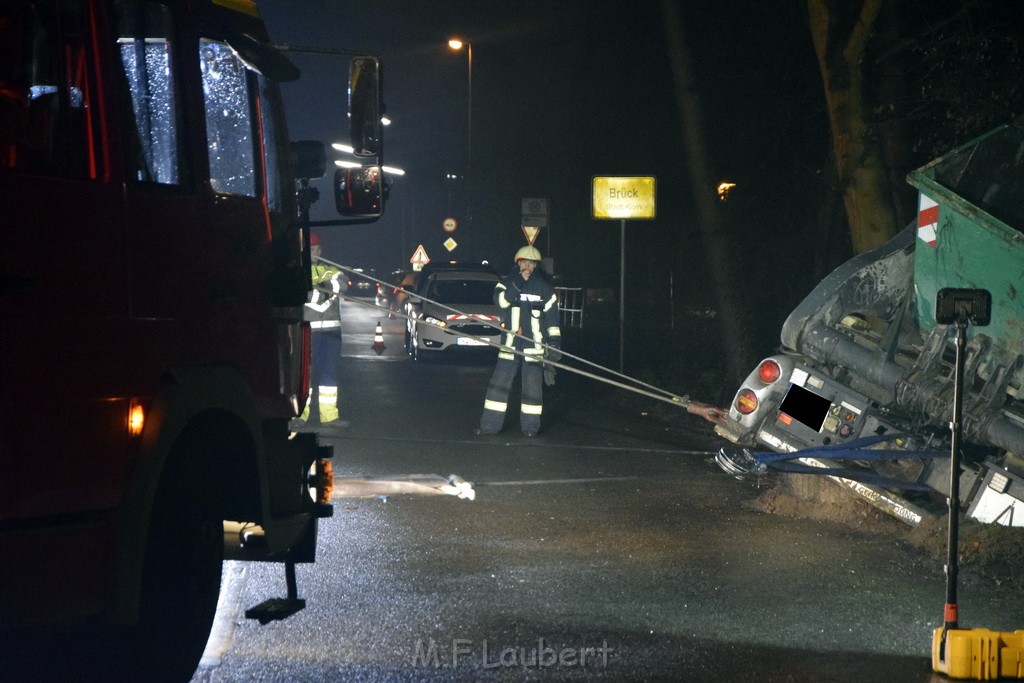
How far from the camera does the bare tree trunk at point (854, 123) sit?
13.0m

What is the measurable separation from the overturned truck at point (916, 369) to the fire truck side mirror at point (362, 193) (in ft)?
8.57

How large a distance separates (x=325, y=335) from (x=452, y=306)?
26.5 feet

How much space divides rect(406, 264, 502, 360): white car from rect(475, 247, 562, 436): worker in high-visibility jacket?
585 cm

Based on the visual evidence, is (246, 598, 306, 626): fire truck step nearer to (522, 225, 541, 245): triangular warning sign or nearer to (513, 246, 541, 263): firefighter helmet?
(513, 246, 541, 263): firefighter helmet

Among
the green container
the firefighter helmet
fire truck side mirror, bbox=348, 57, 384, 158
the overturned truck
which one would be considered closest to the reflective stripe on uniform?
the firefighter helmet

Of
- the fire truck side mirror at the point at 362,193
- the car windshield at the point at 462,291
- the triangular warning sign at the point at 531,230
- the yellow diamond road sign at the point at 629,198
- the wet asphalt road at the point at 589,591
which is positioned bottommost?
the wet asphalt road at the point at 589,591

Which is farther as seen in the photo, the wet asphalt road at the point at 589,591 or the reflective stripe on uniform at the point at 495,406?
the reflective stripe on uniform at the point at 495,406

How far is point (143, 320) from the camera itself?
163 inches

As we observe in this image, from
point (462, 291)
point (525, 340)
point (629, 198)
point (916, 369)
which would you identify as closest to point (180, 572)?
point (916, 369)

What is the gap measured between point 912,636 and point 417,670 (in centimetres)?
226

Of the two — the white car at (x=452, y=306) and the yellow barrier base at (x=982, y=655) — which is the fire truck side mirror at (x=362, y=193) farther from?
the white car at (x=452, y=306)

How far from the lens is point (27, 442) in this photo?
3586mm

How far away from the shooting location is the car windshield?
67.7 feet

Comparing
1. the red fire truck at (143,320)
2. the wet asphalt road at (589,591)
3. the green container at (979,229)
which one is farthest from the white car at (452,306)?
the red fire truck at (143,320)
